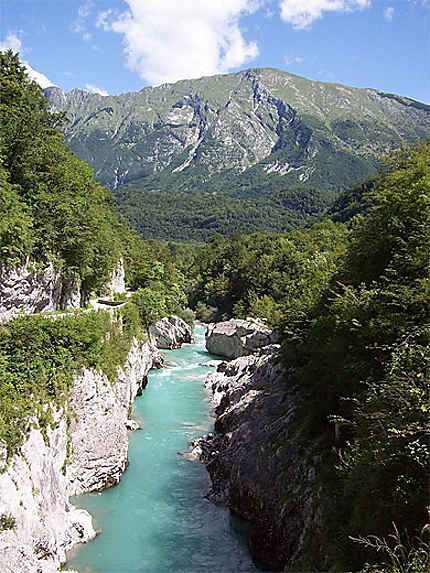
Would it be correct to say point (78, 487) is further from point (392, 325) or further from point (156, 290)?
point (156, 290)

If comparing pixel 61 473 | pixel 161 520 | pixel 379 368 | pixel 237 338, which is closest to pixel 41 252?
pixel 61 473

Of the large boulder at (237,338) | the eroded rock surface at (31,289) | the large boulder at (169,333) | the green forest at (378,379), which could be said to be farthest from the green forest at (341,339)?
the large boulder at (169,333)

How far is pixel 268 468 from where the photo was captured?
14.9 m

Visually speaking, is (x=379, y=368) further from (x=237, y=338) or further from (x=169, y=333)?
(x=169, y=333)

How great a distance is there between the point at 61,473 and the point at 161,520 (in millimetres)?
4052

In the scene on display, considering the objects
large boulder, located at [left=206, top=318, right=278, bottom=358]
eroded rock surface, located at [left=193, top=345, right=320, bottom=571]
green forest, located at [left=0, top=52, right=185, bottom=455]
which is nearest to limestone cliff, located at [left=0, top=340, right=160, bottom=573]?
green forest, located at [left=0, top=52, right=185, bottom=455]

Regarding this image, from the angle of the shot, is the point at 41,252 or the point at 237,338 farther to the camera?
the point at 237,338

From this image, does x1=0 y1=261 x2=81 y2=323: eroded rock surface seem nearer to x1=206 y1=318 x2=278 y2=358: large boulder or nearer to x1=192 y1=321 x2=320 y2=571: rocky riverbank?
x1=192 y1=321 x2=320 y2=571: rocky riverbank

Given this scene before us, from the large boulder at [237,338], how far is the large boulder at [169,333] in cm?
335

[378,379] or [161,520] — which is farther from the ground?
[378,379]

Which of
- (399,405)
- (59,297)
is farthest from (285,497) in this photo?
(59,297)

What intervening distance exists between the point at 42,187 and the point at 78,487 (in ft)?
45.0

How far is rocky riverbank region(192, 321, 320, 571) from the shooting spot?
12398 millimetres

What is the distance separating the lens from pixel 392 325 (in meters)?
10.5
